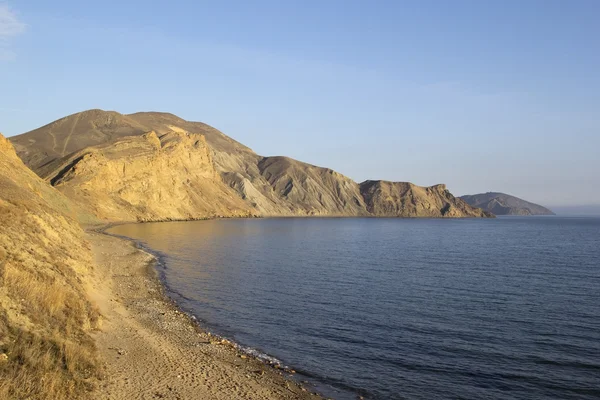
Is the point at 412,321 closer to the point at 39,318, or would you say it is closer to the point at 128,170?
the point at 39,318

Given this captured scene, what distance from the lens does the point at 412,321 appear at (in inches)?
976

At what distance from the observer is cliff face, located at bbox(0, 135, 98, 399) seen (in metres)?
10.9

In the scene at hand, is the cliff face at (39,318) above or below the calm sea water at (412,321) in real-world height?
above

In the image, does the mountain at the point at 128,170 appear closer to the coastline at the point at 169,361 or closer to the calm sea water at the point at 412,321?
the calm sea water at the point at 412,321

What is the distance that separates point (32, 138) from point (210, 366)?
166015mm

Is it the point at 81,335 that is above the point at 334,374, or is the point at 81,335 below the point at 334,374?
above

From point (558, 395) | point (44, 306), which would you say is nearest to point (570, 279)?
point (558, 395)

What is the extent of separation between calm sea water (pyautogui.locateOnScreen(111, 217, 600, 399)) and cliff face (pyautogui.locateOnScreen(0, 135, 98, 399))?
289 inches

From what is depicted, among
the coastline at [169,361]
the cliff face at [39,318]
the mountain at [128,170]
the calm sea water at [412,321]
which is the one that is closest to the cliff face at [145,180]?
the mountain at [128,170]

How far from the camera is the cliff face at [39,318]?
1095cm

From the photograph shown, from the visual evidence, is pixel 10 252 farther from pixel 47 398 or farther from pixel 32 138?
pixel 32 138

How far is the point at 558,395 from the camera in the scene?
15.7 meters

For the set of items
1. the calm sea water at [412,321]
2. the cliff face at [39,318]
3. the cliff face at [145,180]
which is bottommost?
the calm sea water at [412,321]

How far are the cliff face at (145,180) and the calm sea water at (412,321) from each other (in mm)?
63466
